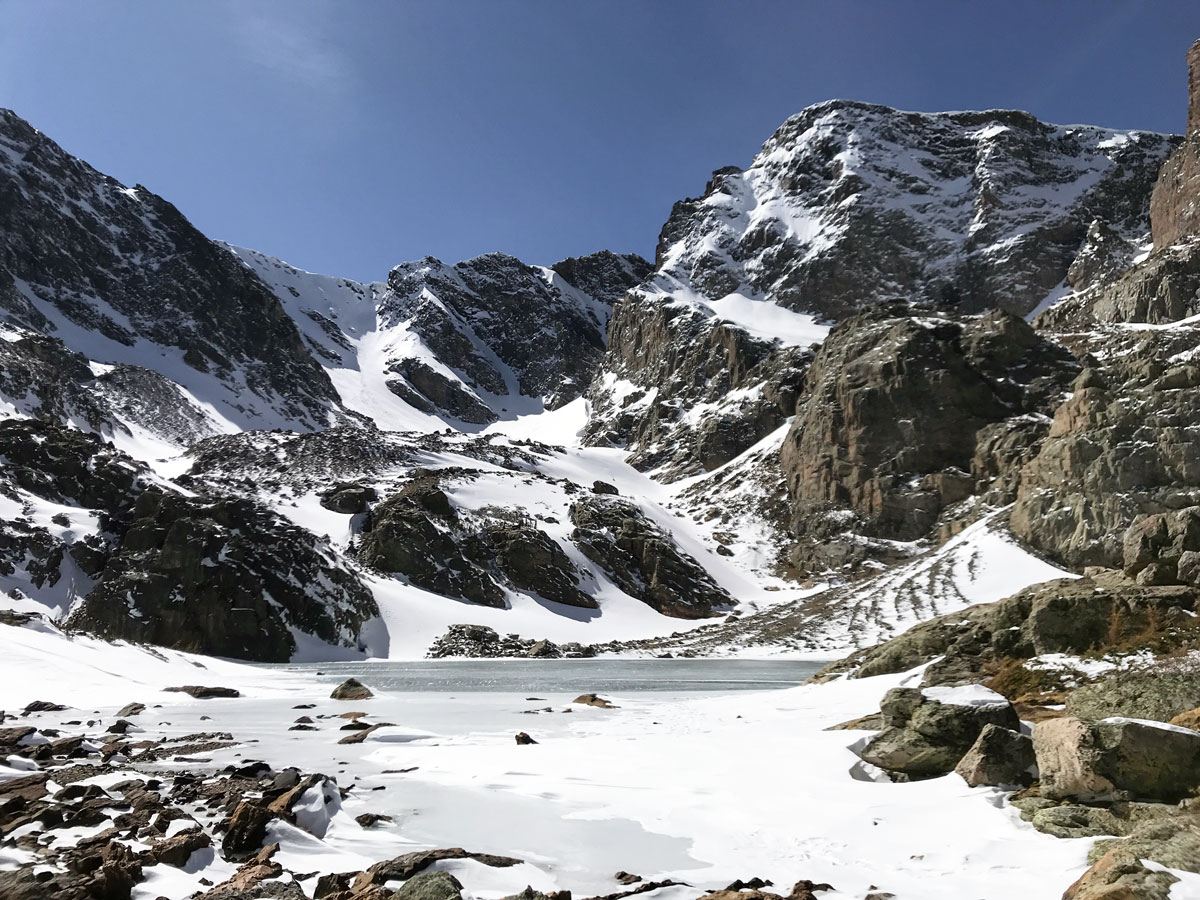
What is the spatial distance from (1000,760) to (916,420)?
81481 mm

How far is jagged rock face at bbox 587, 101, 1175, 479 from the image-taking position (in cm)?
13562

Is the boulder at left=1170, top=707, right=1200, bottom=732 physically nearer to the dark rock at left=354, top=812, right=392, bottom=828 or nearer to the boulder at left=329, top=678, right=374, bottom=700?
the dark rock at left=354, top=812, right=392, bottom=828

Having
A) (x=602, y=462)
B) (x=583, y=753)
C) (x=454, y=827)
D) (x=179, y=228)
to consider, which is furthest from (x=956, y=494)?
(x=179, y=228)

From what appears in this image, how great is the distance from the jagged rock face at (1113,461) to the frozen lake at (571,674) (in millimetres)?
28330

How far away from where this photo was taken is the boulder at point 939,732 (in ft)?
36.6

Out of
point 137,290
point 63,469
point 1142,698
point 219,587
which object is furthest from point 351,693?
point 137,290

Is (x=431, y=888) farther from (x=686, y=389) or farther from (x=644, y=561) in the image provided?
(x=686, y=389)

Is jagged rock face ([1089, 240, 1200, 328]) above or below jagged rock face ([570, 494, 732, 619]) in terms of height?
above

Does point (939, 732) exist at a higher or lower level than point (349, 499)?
lower

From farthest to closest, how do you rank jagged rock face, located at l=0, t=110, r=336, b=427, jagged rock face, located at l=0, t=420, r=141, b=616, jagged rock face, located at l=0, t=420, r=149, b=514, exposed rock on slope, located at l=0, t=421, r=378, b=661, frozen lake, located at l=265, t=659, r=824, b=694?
jagged rock face, located at l=0, t=110, r=336, b=427 → jagged rock face, located at l=0, t=420, r=149, b=514 → exposed rock on slope, located at l=0, t=421, r=378, b=661 → jagged rock face, located at l=0, t=420, r=141, b=616 → frozen lake, located at l=265, t=659, r=824, b=694

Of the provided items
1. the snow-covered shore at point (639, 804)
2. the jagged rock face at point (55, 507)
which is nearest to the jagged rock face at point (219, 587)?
the jagged rock face at point (55, 507)

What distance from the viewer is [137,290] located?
500 ft

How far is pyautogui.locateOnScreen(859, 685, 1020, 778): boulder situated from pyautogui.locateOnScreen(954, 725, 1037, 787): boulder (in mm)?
626

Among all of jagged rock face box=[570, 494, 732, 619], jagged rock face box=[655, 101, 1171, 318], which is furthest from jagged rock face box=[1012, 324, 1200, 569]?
jagged rock face box=[655, 101, 1171, 318]
